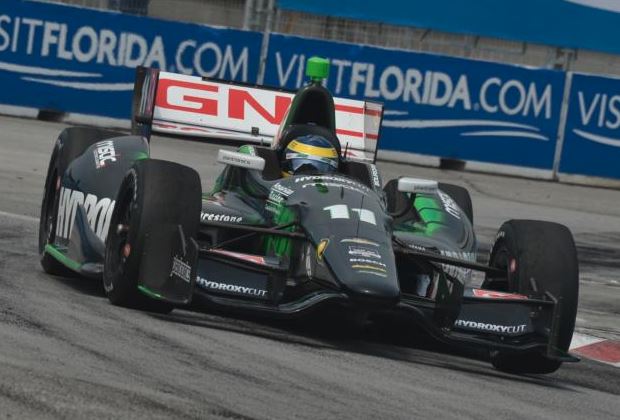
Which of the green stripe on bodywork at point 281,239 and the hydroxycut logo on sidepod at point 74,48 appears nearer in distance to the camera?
the green stripe on bodywork at point 281,239

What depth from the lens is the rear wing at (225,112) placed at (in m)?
10.8

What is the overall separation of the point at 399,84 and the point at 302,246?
12.3 metres

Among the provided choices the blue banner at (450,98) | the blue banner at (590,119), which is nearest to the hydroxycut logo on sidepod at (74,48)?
the blue banner at (450,98)

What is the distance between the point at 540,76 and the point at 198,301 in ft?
42.5

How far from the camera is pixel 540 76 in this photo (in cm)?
2012

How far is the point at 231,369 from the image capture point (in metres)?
6.61

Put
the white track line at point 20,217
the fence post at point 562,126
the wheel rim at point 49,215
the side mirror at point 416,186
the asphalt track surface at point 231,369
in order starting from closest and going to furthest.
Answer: the asphalt track surface at point 231,369 → the side mirror at point 416,186 → the wheel rim at point 49,215 → the white track line at point 20,217 → the fence post at point 562,126

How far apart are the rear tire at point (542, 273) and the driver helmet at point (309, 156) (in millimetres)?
1374

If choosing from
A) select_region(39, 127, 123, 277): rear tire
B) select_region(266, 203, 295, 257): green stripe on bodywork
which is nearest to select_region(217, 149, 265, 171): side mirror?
select_region(266, 203, 295, 257): green stripe on bodywork

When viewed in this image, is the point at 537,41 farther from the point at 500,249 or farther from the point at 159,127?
the point at 500,249

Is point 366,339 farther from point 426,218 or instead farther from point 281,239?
point 426,218

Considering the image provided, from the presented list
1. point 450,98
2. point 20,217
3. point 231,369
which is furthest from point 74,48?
point 231,369

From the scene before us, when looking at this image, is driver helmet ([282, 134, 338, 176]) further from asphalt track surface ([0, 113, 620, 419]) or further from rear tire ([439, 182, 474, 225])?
rear tire ([439, 182, 474, 225])

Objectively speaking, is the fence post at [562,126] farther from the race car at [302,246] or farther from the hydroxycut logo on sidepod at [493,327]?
the hydroxycut logo on sidepod at [493,327]
